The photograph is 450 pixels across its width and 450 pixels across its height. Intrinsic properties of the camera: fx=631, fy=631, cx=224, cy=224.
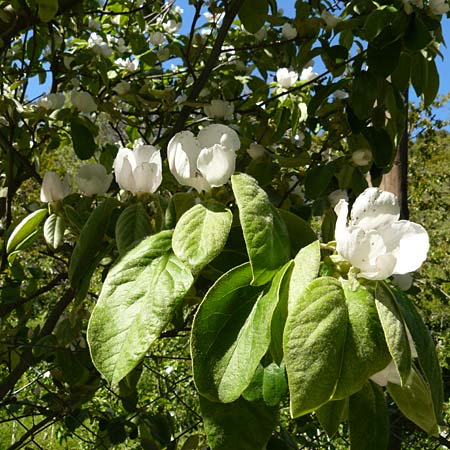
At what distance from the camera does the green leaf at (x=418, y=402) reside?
0.57 meters

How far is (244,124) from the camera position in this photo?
6.14ft

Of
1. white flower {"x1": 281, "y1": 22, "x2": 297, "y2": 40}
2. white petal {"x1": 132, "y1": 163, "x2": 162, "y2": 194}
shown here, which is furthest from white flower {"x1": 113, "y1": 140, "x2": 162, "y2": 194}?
white flower {"x1": 281, "y1": 22, "x2": 297, "y2": 40}

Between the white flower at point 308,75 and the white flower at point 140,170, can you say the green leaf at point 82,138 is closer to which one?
the white flower at point 308,75

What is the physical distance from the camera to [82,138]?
1.46 meters

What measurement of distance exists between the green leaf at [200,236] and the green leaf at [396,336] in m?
0.15

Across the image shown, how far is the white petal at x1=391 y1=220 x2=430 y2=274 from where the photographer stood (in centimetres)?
54

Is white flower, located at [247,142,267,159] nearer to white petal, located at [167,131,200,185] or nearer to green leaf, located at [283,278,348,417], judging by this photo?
white petal, located at [167,131,200,185]

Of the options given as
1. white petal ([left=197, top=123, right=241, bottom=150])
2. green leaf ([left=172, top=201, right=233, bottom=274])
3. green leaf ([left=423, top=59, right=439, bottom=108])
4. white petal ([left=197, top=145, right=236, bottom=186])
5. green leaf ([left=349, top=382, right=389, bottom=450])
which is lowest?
green leaf ([left=349, top=382, right=389, bottom=450])

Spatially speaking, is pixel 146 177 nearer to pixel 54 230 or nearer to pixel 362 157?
pixel 54 230

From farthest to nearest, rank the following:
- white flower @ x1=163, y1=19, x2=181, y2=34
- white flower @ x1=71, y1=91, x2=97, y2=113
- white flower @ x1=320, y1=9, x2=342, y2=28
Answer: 1. white flower @ x1=163, y1=19, x2=181, y2=34
2. white flower @ x1=320, y1=9, x2=342, y2=28
3. white flower @ x1=71, y1=91, x2=97, y2=113

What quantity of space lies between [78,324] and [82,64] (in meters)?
0.84

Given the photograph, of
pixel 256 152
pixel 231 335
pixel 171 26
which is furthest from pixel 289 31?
pixel 231 335

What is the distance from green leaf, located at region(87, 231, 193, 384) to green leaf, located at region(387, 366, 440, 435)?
0.74 ft

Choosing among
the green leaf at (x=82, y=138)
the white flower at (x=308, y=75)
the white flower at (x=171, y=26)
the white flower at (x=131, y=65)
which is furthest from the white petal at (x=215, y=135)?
the white flower at (x=171, y=26)
